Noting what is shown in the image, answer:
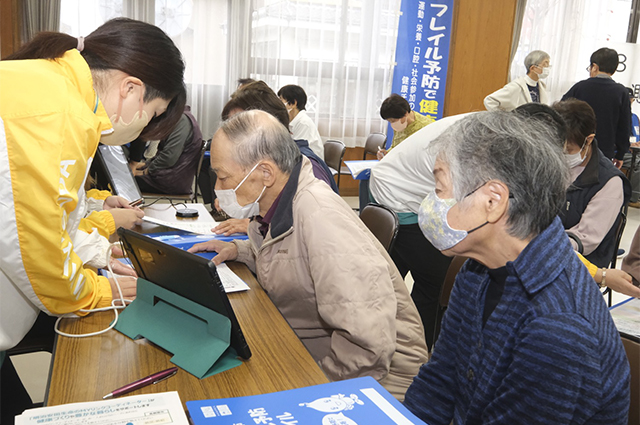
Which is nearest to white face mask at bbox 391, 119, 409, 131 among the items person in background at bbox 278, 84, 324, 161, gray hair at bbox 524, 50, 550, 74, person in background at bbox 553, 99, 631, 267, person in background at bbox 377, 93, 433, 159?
person in background at bbox 377, 93, 433, 159

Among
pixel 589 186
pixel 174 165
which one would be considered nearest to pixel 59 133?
pixel 589 186

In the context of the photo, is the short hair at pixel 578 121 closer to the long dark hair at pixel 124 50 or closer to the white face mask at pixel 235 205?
the white face mask at pixel 235 205

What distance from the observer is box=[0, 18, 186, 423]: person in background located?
3.24ft

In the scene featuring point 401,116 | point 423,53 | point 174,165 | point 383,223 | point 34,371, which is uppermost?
point 423,53

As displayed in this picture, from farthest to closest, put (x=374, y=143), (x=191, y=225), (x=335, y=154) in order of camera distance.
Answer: (x=374, y=143)
(x=335, y=154)
(x=191, y=225)

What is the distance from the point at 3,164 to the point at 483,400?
97 centimetres

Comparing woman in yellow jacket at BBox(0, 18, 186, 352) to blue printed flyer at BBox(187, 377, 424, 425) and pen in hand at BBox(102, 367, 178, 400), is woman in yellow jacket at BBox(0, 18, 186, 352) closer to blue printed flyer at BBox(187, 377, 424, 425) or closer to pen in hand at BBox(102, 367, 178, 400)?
pen in hand at BBox(102, 367, 178, 400)

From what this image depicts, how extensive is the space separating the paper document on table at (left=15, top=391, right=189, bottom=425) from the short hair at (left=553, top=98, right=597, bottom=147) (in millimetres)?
2030

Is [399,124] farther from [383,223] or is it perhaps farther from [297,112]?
[383,223]

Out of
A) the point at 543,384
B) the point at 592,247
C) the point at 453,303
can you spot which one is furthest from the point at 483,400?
the point at 592,247

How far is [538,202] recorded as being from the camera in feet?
3.19

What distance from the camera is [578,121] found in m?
2.28

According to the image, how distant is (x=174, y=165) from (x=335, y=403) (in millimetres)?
3484

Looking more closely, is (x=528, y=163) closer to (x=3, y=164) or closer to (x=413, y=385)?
(x=413, y=385)
